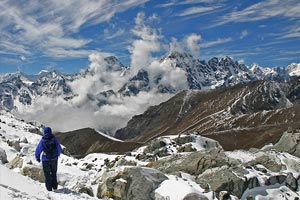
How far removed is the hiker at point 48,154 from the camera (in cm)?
2192

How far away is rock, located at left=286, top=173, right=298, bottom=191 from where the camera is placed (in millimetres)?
34656

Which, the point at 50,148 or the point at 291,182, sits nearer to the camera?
the point at 50,148

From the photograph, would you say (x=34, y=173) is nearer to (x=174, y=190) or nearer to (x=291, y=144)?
(x=174, y=190)

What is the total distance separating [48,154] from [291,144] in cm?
3986

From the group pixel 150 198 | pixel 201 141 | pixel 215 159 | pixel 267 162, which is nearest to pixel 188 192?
pixel 150 198

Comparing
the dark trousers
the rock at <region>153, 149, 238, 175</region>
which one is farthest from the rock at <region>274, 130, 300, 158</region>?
the dark trousers

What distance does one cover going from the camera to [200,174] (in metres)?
35.2

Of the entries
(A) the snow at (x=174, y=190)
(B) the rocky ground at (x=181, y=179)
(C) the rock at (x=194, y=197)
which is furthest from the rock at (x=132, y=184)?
(C) the rock at (x=194, y=197)

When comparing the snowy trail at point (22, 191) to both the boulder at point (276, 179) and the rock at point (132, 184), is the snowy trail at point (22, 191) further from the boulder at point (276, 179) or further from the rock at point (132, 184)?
the boulder at point (276, 179)

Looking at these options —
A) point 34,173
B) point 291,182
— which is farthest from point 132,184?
point 291,182

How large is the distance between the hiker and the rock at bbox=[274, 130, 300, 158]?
3768 centimetres

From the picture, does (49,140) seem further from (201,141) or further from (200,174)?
(201,141)

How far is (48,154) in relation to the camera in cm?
2195

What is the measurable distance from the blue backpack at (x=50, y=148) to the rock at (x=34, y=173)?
7.33 meters
